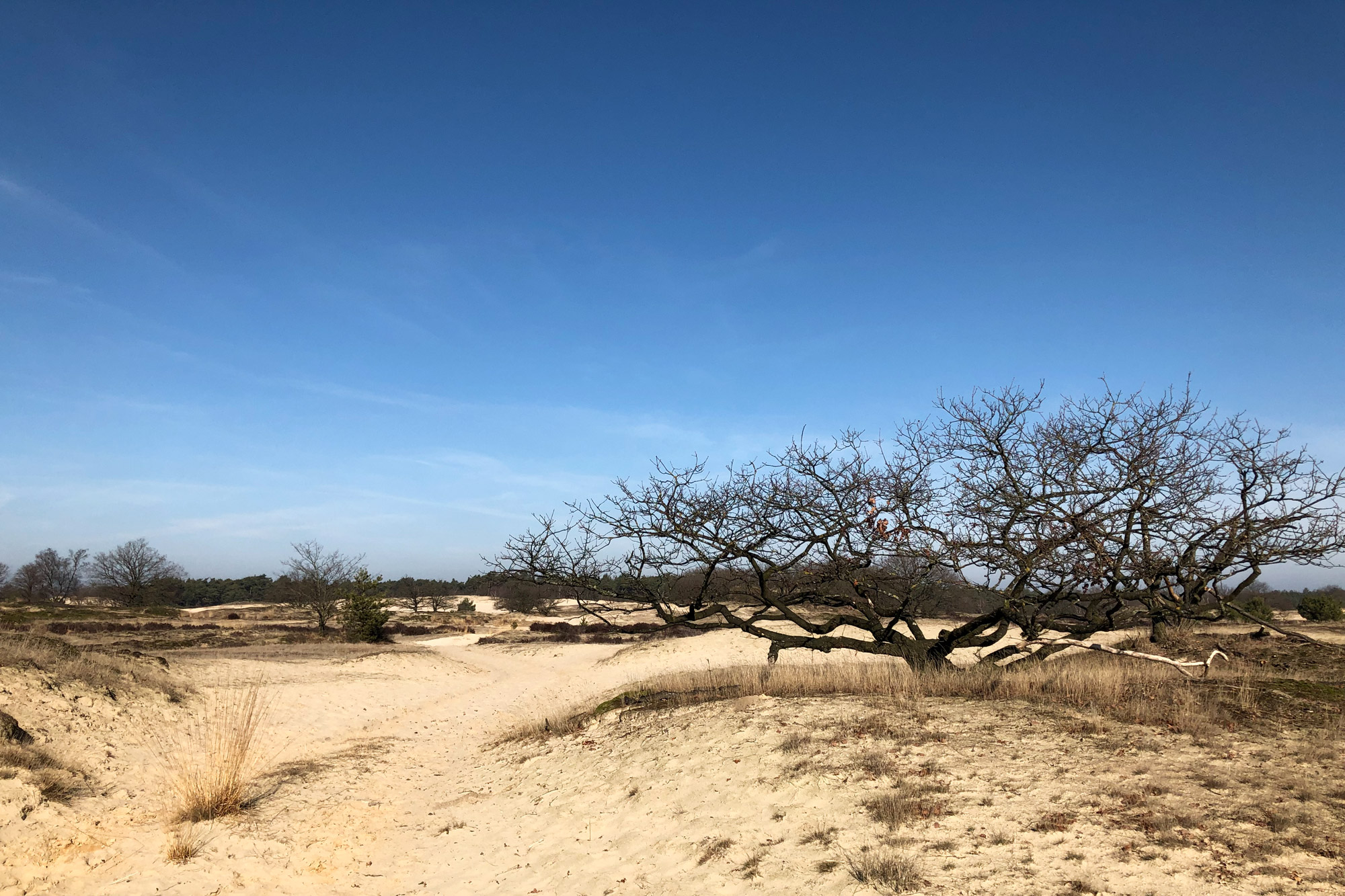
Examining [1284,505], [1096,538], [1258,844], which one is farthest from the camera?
[1284,505]

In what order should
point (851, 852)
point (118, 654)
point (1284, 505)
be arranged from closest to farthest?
point (851, 852) → point (1284, 505) → point (118, 654)

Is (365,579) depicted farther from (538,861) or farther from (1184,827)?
(1184,827)

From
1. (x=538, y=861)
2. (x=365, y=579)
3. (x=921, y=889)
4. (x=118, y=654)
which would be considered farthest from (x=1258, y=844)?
(x=365, y=579)

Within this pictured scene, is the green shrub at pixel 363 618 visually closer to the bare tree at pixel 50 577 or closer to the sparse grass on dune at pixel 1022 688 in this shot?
the sparse grass on dune at pixel 1022 688

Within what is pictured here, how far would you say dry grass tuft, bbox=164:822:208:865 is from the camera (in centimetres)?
695

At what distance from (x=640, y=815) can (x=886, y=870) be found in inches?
133

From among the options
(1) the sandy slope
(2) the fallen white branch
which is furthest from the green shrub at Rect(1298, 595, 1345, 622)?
(1) the sandy slope

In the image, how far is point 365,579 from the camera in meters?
34.8

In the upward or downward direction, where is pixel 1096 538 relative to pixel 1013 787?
upward

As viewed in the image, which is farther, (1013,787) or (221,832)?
(221,832)

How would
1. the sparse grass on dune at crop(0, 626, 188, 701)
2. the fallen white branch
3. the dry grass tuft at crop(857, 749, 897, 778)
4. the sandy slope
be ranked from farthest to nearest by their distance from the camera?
the sparse grass on dune at crop(0, 626, 188, 701) < the fallen white branch < the dry grass tuft at crop(857, 749, 897, 778) < the sandy slope

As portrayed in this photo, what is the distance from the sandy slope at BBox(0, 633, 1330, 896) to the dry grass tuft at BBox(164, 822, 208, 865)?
0.09 meters

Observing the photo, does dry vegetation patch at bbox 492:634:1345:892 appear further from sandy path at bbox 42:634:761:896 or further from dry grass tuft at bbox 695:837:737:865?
sandy path at bbox 42:634:761:896

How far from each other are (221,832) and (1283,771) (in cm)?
1055
